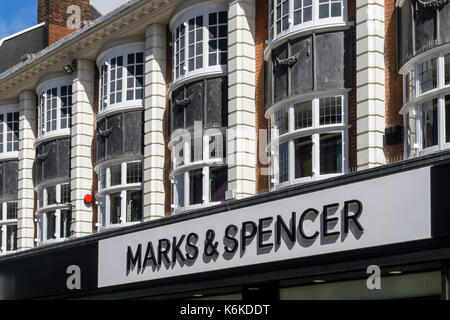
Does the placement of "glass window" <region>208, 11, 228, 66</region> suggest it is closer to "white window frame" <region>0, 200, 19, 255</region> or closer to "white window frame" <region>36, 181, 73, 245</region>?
"white window frame" <region>36, 181, 73, 245</region>

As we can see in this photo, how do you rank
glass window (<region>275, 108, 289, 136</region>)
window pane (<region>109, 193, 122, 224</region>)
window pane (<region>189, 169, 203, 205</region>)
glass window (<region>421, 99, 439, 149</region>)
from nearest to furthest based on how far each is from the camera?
glass window (<region>421, 99, 439, 149</region>) → glass window (<region>275, 108, 289, 136</region>) → window pane (<region>189, 169, 203, 205</region>) → window pane (<region>109, 193, 122, 224</region>)

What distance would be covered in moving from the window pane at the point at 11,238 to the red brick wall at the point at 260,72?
44.8 ft

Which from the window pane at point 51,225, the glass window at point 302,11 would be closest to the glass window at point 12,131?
the window pane at point 51,225

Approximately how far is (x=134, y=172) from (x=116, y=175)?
866 millimetres

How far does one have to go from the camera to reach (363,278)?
20.9 m

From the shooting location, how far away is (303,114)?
22.7 metres

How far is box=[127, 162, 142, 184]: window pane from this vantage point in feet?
94.7

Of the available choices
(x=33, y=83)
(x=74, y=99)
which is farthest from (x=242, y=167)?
(x=33, y=83)

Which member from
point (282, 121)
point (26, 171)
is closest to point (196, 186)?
point (282, 121)

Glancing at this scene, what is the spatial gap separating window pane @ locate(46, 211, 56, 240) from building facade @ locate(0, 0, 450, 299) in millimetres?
77

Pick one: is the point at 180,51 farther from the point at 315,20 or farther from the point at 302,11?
the point at 315,20

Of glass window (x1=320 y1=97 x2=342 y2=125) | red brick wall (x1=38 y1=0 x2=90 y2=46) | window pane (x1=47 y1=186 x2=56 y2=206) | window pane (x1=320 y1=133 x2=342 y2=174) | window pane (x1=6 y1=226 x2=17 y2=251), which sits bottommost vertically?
window pane (x1=6 y1=226 x2=17 y2=251)

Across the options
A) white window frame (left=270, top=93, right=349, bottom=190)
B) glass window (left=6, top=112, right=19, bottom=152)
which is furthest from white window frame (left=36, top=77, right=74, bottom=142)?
A: white window frame (left=270, top=93, right=349, bottom=190)

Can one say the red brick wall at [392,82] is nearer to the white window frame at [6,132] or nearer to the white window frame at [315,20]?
the white window frame at [315,20]
